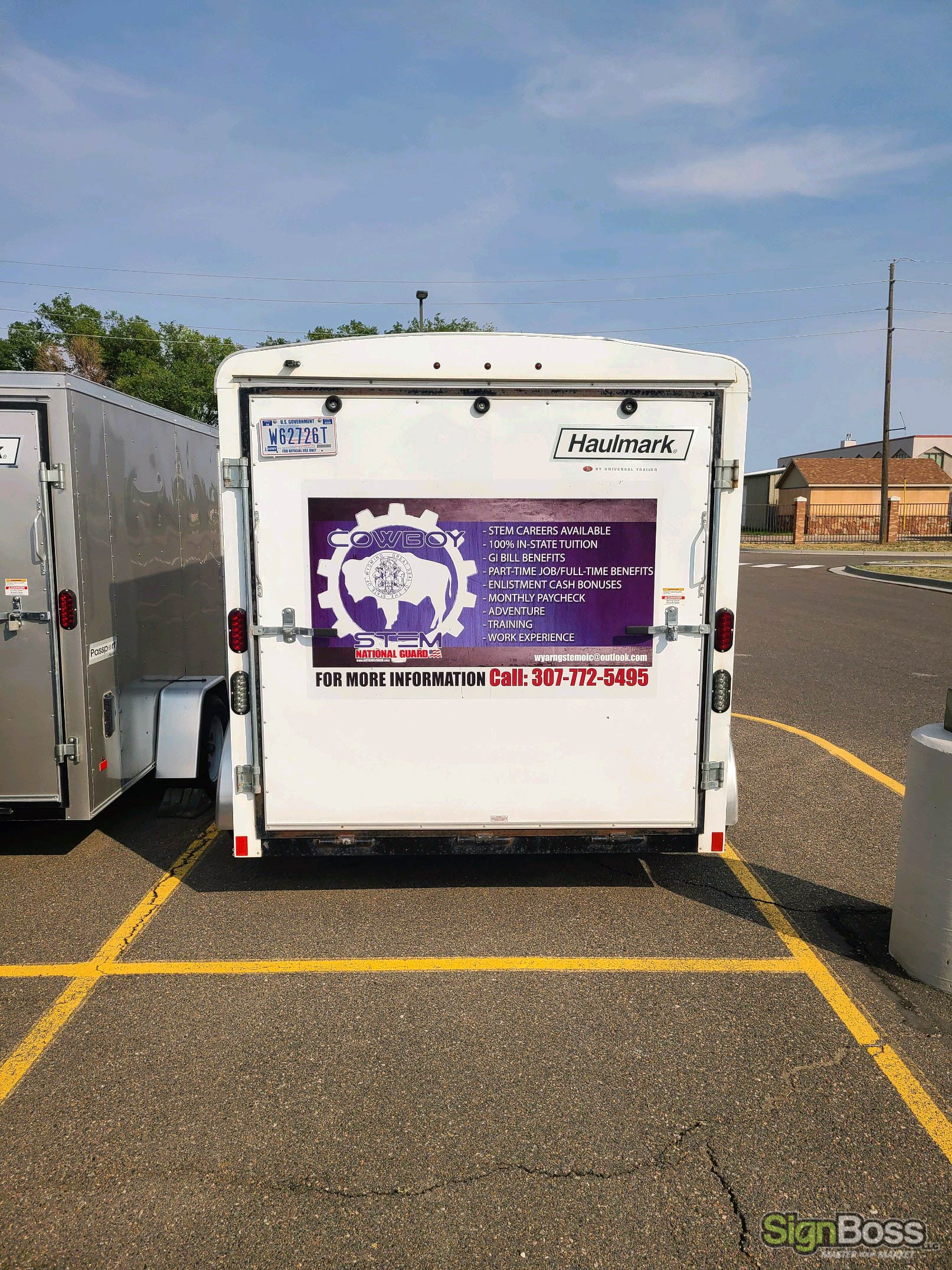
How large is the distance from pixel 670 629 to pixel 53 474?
3.46m

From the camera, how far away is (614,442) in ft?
13.7

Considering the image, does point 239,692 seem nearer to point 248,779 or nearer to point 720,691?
point 248,779

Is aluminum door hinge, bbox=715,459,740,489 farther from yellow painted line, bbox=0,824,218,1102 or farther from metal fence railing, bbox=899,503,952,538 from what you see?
metal fence railing, bbox=899,503,952,538

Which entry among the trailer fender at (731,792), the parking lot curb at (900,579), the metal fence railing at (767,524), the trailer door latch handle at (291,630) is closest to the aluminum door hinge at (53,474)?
the trailer door latch handle at (291,630)

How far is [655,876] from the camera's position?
5.12 meters

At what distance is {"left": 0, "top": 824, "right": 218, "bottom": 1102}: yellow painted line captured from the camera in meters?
3.34

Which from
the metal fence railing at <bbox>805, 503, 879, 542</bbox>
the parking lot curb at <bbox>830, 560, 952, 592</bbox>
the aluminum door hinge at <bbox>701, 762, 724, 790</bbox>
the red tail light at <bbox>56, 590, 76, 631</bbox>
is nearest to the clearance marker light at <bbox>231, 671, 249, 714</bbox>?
the red tail light at <bbox>56, 590, 76, 631</bbox>

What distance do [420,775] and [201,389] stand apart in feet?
114

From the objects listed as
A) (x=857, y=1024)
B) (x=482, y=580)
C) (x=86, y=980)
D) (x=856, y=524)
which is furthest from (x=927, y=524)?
(x=86, y=980)

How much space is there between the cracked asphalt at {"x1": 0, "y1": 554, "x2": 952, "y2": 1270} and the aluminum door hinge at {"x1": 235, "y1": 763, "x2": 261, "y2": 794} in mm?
702

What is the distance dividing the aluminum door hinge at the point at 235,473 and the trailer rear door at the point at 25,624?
4.57ft

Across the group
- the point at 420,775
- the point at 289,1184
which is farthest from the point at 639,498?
the point at 289,1184

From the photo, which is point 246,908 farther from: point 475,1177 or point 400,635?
point 475,1177

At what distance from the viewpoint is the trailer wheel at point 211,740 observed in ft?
20.2
